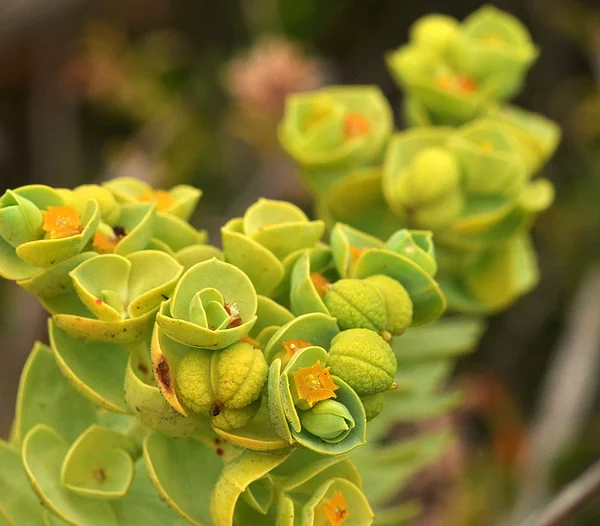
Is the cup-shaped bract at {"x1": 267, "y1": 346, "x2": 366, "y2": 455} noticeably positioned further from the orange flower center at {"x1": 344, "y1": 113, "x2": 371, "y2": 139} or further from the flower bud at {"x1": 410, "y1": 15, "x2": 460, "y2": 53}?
the flower bud at {"x1": 410, "y1": 15, "x2": 460, "y2": 53}

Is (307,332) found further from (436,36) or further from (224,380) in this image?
(436,36)

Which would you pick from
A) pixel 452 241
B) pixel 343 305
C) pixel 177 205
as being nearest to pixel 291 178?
pixel 452 241

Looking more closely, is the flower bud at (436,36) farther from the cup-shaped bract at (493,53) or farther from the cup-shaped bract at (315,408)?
the cup-shaped bract at (315,408)

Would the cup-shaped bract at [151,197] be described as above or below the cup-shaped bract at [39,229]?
below

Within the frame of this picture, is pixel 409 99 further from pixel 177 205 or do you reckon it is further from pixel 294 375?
pixel 294 375

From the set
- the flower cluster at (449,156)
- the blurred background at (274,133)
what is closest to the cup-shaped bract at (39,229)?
the flower cluster at (449,156)

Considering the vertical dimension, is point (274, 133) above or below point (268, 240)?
below

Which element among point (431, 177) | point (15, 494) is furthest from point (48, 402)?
point (431, 177)
